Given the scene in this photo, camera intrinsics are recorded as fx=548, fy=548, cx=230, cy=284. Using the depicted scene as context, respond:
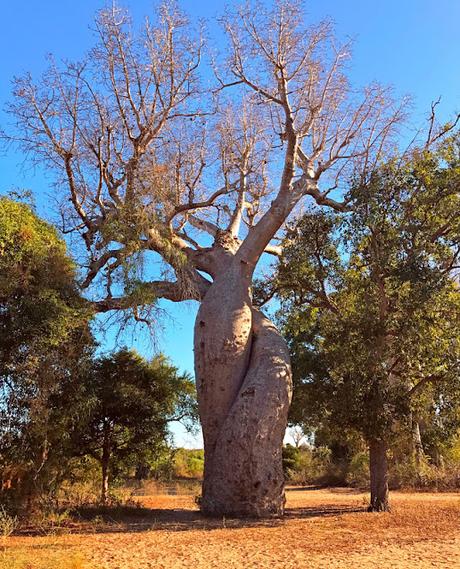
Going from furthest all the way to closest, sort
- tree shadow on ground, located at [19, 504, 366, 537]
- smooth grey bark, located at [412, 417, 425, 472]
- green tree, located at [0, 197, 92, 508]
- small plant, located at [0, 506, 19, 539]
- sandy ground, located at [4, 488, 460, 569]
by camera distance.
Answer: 1. smooth grey bark, located at [412, 417, 425, 472]
2. green tree, located at [0, 197, 92, 508]
3. tree shadow on ground, located at [19, 504, 366, 537]
4. small plant, located at [0, 506, 19, 539]
5. sandy ground, located at [4, 488, 460, 569]

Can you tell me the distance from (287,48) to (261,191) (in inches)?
143

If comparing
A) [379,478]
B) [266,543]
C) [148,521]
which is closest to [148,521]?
[148,521]

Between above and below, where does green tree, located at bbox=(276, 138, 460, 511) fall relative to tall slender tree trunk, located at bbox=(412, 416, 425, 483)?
above

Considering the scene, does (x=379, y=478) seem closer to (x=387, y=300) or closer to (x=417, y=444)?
(x=417, y=444)

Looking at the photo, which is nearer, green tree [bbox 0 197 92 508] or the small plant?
the small plant

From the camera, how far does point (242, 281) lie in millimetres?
9938

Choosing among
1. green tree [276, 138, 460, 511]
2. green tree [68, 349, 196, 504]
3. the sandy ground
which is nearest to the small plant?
the sandy ground

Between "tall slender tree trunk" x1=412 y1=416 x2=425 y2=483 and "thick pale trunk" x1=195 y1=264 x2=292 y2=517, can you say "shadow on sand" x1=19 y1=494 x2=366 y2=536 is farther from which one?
"tall slender tree trunk" x1=412 y1=416 x2=425 y2=483

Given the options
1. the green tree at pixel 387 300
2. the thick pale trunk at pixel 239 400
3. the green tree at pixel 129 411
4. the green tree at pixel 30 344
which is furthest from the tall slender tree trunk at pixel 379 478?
the green tree at pixel 30 344

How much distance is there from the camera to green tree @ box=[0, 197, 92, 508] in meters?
7.32

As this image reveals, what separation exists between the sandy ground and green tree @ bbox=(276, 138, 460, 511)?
5.62 feet

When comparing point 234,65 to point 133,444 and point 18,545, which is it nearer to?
point 133,444

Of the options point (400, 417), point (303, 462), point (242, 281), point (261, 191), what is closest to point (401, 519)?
point (400, 417)

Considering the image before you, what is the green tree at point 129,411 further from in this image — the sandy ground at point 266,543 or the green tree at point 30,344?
the sandy ground at point 266,543
